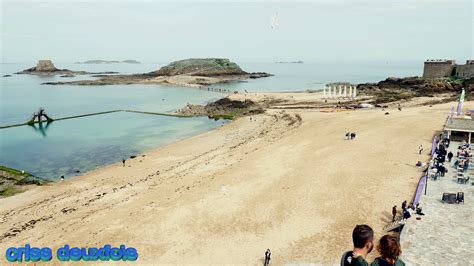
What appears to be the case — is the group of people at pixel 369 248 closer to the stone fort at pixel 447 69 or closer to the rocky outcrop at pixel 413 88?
the rocky outcrop at pixel 413 88

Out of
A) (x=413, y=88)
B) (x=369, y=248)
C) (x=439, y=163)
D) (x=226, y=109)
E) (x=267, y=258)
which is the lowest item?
(x=267, y=258)

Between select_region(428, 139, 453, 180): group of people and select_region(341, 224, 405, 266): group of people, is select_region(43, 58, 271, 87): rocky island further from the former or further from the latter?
select_region(341, 224, 405, 266): group of people

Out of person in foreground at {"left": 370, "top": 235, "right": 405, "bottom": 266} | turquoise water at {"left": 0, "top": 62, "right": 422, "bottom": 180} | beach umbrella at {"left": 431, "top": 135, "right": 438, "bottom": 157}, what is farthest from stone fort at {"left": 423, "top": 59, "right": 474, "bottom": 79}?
person in foreground at {"left": 370, "top": 235, "right": 405, "bottom": 266}

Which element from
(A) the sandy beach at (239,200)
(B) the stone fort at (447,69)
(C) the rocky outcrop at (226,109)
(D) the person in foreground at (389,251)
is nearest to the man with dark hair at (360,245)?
(D) the person in foreground at (389,251)

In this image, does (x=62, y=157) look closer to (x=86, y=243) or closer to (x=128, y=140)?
(x=128, y=140)

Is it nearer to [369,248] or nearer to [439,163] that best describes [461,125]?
[439,163]

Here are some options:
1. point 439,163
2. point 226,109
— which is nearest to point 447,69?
point 226,109
